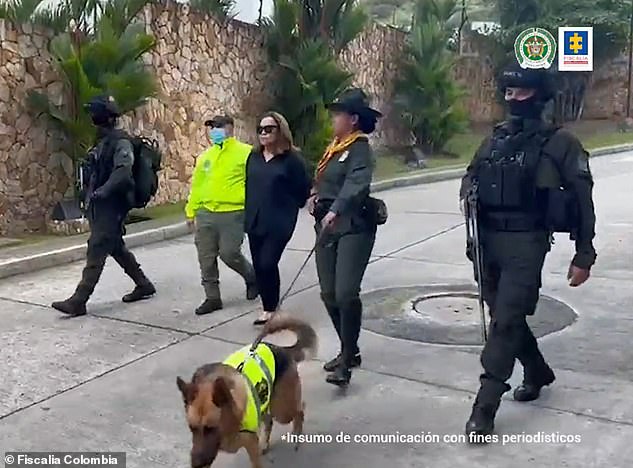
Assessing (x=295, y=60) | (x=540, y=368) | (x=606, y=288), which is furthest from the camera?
(x=295, y=60)

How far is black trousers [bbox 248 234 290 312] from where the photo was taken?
5816 millimetres

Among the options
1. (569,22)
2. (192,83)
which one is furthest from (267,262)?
(569,22)

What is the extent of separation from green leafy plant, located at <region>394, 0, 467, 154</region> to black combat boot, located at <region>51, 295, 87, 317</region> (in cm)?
1283

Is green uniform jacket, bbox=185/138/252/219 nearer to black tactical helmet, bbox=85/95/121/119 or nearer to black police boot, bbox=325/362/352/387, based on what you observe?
black tactical helmet, bbox=85/95/121/119

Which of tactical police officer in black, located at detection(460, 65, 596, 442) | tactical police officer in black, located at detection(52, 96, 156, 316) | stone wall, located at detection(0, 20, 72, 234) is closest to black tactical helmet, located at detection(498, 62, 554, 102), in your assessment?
tactical police officer in black, located at detection(460, 65, 596, 442)

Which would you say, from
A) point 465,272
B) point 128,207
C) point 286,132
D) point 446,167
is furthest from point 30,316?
point 446,167

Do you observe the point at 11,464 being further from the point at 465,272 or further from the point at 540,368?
the point at 465,272

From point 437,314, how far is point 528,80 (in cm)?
280

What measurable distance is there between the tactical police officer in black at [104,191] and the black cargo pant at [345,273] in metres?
2.00

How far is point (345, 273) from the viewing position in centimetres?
469

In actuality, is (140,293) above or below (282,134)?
below

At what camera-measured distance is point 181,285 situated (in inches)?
294

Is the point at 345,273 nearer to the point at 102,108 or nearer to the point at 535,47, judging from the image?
the point at 102,108

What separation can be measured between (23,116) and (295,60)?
16.9 feet
